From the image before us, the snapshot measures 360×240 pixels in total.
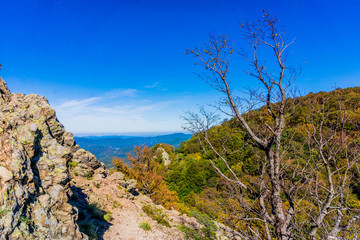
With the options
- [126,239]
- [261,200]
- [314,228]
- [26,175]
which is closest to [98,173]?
[126,239]

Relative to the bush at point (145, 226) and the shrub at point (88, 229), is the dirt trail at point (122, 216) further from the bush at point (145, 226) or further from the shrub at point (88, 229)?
the shrub at point (88, 229)

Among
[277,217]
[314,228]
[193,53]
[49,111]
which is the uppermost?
Result: [193,53]

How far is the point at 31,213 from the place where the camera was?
4215 mm

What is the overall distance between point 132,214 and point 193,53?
1091cm

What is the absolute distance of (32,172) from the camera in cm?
462

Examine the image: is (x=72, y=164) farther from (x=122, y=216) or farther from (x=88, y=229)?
(x=88, y=229)

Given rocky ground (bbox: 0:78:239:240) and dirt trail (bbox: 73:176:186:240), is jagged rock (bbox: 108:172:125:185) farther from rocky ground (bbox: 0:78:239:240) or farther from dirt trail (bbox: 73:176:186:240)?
rocky ground (bbox: 0:78:239:240)

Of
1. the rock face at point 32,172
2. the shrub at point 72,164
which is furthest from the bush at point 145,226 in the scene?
the shrub at point 72,164

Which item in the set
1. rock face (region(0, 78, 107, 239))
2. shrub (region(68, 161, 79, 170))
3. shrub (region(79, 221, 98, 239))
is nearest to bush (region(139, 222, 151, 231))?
shrub (region(79, 221, 98, 239))

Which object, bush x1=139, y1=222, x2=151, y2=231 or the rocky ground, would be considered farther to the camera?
bush x1=139, y1=222, x2=151, y2=231

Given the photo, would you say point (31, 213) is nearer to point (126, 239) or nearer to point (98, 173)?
point (126, 239)

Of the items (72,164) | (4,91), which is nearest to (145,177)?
(72,164)

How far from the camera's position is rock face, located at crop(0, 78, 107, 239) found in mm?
3878

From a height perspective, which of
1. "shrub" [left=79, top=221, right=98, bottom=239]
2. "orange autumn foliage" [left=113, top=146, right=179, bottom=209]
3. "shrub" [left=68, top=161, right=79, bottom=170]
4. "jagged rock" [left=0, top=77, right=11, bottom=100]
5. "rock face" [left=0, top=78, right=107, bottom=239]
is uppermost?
"jagged rock" [left=0, top=77, right=11, bottom=100]
